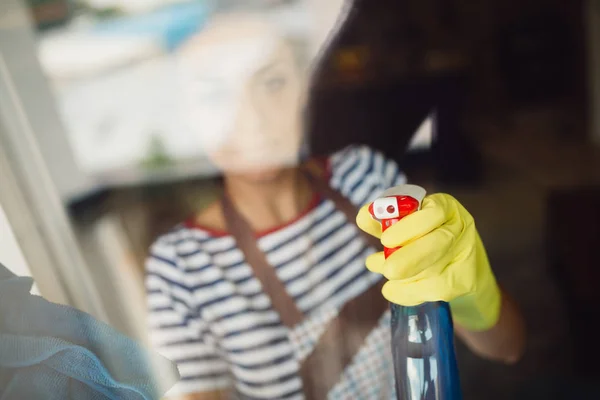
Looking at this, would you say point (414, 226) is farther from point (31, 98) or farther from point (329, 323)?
point (31, 98)

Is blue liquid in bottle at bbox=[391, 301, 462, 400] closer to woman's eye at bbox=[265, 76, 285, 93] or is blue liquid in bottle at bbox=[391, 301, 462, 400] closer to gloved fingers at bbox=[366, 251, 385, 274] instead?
gloved fingers at bbox=[366, 251, 385, 274]

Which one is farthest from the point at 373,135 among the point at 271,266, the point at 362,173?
the point at 271,266

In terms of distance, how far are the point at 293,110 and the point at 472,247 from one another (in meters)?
0.48

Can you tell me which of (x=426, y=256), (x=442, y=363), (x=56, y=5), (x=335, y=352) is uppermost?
(x=56, y=5)

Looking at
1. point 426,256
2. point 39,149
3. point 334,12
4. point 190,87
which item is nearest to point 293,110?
point 190,87

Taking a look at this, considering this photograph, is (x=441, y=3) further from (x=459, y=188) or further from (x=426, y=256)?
(x=426, y=256)

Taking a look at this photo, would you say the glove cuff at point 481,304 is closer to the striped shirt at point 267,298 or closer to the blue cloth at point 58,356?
the striped shirt at point 267,298

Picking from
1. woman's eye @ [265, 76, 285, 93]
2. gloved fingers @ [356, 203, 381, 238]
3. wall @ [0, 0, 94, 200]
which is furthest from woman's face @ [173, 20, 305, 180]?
gloved fingers @ [356, 203, 381, 238]

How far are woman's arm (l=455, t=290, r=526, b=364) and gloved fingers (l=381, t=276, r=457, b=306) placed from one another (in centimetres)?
20

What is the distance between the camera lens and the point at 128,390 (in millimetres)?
511

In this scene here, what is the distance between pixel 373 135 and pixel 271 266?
0.33 metres

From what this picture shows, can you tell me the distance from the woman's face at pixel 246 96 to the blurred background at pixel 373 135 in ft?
0.24

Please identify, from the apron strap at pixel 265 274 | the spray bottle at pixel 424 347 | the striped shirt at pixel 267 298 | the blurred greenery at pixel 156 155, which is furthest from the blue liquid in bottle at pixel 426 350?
the blurred greenery at pixel 156 155

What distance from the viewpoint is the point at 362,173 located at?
2.87 ft
